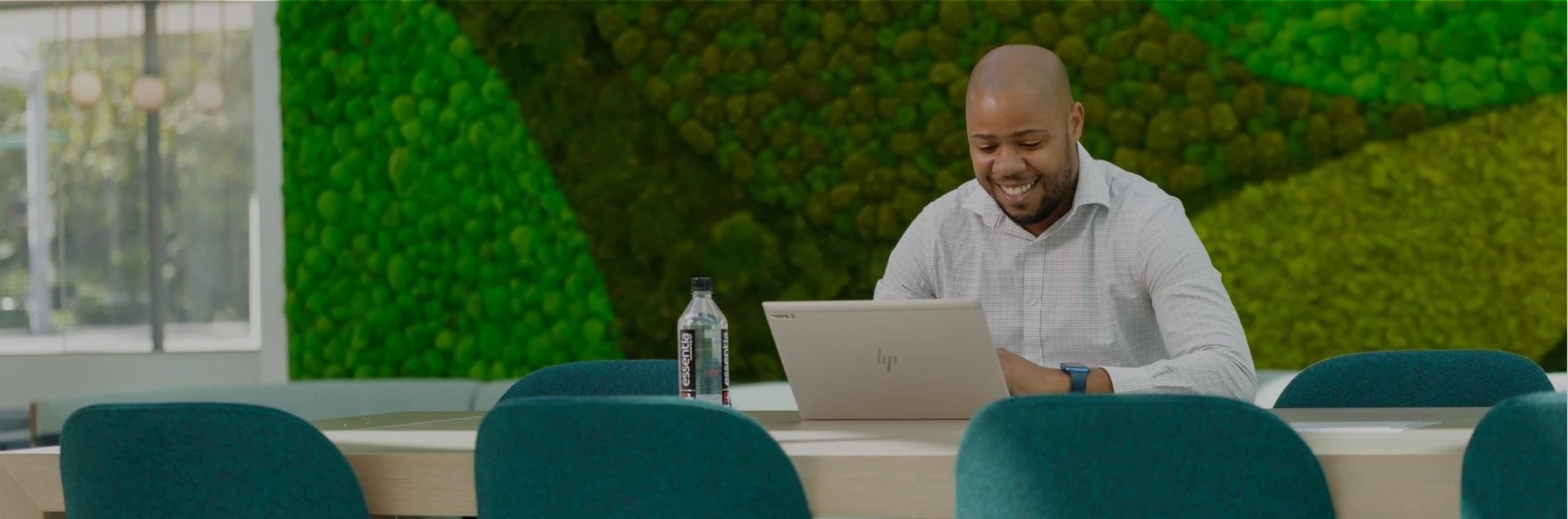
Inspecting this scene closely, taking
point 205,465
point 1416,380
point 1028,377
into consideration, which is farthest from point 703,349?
point 1416,380

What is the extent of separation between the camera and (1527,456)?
147 cm

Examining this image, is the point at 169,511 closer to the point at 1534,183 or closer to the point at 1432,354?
the point at 1432,354

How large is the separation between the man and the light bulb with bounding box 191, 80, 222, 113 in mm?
4137

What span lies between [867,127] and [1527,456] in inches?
125

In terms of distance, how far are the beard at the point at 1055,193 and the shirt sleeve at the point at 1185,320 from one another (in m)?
0.15

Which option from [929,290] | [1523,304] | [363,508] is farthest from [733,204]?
[363,508]

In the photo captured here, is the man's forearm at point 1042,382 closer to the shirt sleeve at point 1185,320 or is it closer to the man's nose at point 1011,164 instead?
the shirt sleeve at point 1185,320

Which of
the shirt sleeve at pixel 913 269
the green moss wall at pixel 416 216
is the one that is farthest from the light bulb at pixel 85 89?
the shirt sleeve at pixel 913 269

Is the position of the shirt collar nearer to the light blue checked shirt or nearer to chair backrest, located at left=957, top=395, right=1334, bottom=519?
the light blue checked shirt

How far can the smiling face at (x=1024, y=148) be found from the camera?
259 cm

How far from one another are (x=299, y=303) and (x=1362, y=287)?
3.18 m

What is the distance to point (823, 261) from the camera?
460cm

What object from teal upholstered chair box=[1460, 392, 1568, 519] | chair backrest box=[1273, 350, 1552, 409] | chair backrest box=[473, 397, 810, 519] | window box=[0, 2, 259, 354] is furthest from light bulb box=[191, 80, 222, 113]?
teal upholstered chair box=[1460, 392, 1568, 519]

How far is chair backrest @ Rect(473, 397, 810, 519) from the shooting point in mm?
1649
